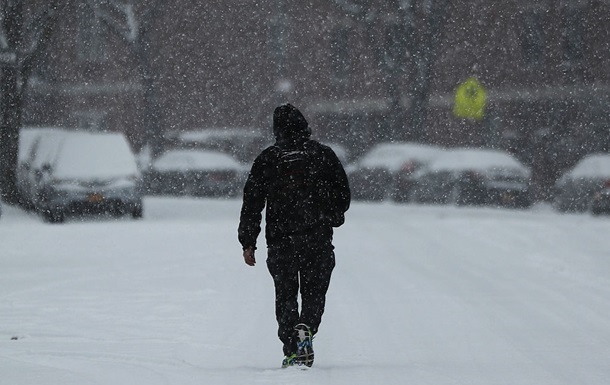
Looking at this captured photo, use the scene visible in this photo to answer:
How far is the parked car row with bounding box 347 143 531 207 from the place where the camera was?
28000 mm

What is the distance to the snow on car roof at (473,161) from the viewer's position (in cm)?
2828

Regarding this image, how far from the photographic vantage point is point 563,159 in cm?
4047

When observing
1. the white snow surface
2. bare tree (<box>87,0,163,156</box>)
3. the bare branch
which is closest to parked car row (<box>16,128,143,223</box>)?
the white snow surface

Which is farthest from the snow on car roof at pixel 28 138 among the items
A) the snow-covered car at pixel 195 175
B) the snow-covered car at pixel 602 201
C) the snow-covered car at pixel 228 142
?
the snow-covered car at pixel 228 142

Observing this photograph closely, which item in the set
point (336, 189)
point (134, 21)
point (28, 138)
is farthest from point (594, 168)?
point (336, 189)

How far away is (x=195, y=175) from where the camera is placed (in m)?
31.7

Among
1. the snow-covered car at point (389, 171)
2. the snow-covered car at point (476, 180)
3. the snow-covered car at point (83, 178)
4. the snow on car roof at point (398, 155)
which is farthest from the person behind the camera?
the snow on car roof at point (398, 155)

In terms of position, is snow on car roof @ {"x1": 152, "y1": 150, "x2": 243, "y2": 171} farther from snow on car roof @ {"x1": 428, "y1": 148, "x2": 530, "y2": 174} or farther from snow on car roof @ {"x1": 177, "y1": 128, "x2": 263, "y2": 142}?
snow on car roof @ {"x1": 428, "y1": 148, "x2": 530, "y2": 174}

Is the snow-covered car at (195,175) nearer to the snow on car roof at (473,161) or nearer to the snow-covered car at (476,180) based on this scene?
the snow-covered car at (476,180)

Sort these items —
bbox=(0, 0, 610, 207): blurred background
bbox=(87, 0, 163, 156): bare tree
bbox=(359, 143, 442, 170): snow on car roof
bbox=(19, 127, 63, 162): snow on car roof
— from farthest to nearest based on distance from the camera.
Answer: bbox=(0, 0, 610, 207): blurred background, bbox=(87, 0, 163, 156): bare tree, bbox=(359, 143, 442, 170): snow on car roof, bbox=(19, 127, 63, 162): snow on car roof

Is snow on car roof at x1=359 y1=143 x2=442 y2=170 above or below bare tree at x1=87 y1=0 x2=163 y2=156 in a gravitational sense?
below

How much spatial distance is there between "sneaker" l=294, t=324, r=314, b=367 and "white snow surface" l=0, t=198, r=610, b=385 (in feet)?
0.48

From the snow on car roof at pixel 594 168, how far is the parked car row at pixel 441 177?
1535 millimetres

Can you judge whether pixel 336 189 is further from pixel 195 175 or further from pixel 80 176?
pixel 195 175
